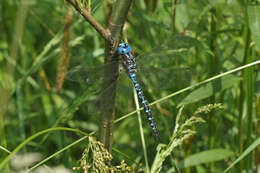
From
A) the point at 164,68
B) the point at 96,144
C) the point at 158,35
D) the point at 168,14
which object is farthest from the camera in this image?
the point at 158,35

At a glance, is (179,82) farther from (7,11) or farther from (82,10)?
(7,11)

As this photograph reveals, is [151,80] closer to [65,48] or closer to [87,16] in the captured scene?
[65,48]

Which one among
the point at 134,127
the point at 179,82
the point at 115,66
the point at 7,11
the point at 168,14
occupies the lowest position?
the point at 134,127

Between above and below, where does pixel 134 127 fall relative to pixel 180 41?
below

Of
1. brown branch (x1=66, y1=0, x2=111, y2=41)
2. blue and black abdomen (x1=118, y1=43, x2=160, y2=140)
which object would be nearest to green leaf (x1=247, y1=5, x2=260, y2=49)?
blue and black abdomen (x1=118, y1=43, x2=160, y2=140)

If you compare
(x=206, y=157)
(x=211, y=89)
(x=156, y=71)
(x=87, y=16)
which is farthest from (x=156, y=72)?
(x=87, y=16)

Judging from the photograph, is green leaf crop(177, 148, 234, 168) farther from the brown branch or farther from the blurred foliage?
the brown branch

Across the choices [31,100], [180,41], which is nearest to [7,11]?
[31,100]

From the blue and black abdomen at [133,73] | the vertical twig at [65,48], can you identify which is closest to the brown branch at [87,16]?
the blue and black abdomen at [133,73]
